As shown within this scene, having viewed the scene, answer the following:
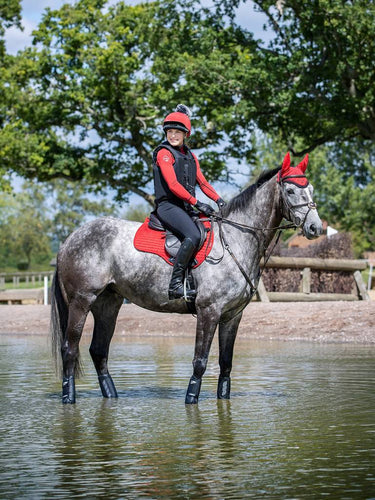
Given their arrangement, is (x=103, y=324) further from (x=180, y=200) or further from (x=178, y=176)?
(x=178, y=176)

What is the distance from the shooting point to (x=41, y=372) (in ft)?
41.0

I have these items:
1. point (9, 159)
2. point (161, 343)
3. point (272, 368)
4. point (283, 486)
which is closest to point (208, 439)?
point (283, 486)

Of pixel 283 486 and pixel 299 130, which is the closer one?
pixel 283 486

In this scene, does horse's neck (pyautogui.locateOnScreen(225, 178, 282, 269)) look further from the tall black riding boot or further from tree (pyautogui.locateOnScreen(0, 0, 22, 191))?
tree (pyautogui.locateOnScreen(0, 0, 22, 191))

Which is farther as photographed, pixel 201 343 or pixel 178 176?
pixel 178 176

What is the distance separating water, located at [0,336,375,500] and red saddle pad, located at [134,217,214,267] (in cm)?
149

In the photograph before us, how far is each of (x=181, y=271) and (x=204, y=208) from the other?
735 mm

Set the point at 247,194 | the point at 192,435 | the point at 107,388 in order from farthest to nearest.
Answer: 1. the point at 107,388
2. the point at 247,194
3. the point at 192,435

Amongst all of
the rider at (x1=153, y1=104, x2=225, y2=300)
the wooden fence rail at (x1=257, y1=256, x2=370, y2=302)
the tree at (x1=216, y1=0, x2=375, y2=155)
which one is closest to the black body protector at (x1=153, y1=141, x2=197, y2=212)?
the rider at (x1=153, y1=104, x2=225, y2=300)

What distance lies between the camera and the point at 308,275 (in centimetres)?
2306

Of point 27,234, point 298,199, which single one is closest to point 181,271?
point 298,199

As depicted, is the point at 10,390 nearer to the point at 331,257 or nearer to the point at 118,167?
the point at 331,257

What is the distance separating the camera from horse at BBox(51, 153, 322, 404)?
9336mm

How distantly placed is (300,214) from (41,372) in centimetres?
482
